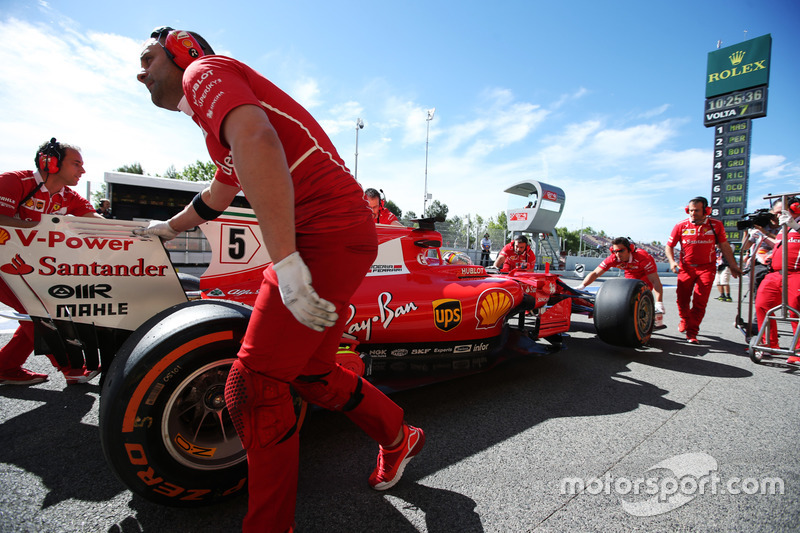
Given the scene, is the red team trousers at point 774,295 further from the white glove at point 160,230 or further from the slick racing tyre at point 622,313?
the white glove at point 160,230

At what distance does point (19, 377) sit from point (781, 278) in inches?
280

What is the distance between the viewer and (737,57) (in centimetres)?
2745

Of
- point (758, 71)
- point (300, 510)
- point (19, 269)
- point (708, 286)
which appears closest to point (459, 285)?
point (300, 510)

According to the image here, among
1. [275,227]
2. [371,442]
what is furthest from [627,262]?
[275,227]

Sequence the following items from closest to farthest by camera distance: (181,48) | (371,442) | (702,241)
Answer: (181,48), (371,442), (702,241)

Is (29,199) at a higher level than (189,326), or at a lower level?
higher

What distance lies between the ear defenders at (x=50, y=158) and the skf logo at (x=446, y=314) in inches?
115

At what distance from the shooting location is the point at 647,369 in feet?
11.9

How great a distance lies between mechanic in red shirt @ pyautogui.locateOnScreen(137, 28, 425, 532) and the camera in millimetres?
929

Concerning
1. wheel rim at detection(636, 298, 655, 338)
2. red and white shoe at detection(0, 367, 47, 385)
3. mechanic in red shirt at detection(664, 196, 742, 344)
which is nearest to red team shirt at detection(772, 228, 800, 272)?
mechanic in red shirt at detection(664, 196, 742, 344)

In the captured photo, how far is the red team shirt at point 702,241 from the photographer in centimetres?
485

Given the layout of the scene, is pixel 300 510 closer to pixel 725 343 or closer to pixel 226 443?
pixel 226 443

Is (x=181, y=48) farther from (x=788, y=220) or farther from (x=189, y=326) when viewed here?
(x=788, y=220)

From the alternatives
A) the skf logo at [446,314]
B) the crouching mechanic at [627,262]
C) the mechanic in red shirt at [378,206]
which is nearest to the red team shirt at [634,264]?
the crouching mechanic at [627,262]
